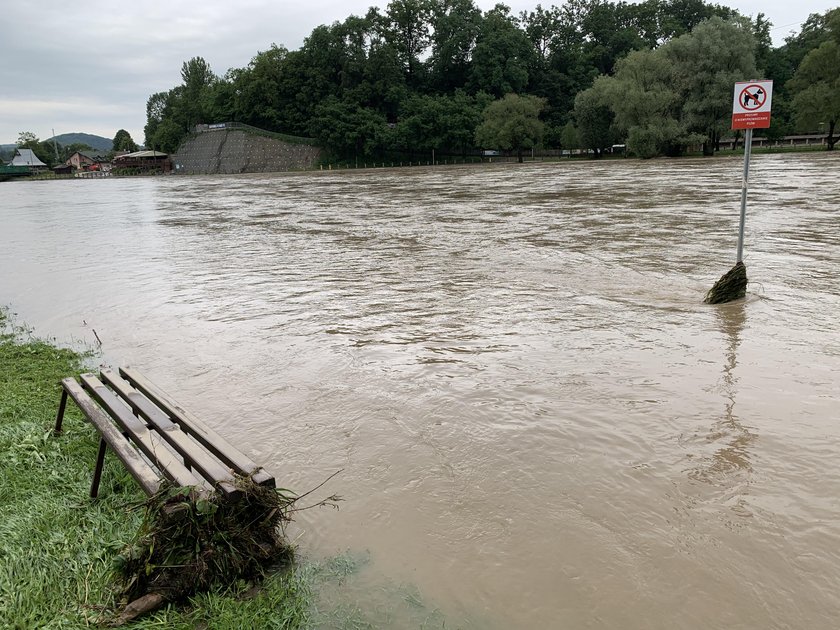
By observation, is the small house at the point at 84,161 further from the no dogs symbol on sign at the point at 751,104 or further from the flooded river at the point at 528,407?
the no dogs symbol on sign at the point at 751,104

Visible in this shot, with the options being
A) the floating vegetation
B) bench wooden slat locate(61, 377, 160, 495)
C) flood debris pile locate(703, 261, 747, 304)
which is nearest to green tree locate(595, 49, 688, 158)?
flood debris pile locate(703, 261, 747, 304)

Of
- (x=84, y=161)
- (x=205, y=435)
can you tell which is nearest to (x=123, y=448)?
(x=205, y=435)

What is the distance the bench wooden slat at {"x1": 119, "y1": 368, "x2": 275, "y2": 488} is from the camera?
334 centimetres

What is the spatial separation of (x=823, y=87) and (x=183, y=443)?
69930mm

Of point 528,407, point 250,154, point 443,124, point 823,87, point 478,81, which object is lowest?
point 528,407

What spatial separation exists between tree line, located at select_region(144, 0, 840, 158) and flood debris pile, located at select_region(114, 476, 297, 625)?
6368cm

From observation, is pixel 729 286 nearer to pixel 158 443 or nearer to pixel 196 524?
pixel 158 443

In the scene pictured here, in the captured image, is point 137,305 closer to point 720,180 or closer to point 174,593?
point 174,593

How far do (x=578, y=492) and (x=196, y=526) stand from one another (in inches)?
96.3

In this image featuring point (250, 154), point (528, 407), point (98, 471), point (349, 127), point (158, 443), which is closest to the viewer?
point (158, 443)

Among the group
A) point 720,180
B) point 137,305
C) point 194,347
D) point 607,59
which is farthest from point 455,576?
point 607,59

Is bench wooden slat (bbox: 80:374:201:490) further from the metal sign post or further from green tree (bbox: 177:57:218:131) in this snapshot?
green tree (bbox: 177:57:218:131)

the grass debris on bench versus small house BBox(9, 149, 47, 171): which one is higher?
small house BBox(9, 149, 47, 171)

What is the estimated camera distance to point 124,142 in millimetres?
172500
